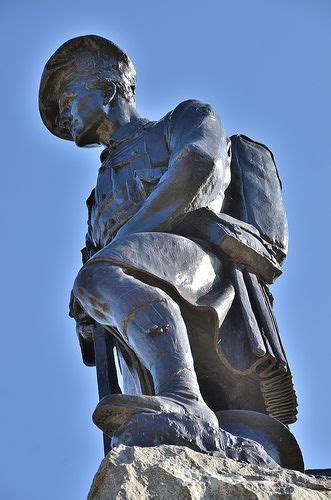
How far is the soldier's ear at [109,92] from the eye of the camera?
709cm

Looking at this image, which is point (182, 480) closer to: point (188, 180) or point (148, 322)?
point (148, 322)

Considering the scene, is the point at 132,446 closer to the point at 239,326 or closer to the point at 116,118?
the point at 239,326

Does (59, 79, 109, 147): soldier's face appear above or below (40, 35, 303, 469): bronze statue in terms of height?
above

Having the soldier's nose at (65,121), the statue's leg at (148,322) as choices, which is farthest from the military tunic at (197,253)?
the soldier's nose at (65,121)

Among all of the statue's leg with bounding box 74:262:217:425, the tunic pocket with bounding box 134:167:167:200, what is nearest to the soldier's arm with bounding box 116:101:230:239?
the tunic pocket with bounding box 134:167:167:200

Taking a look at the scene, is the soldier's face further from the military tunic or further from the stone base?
the stone base

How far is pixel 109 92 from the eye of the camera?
282 inches

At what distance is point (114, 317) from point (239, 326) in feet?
1.89

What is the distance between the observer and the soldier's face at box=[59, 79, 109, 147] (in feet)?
23.1

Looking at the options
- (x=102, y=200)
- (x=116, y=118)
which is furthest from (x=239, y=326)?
(x=116, y=118)

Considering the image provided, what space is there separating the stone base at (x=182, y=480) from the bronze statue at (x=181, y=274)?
0.20 metres

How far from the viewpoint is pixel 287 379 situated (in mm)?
5363

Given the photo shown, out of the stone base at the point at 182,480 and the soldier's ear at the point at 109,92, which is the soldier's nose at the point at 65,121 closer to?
the soldier's ear at the point at 109,92

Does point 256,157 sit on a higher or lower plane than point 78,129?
lower
